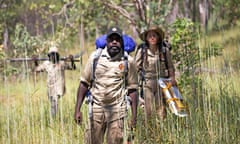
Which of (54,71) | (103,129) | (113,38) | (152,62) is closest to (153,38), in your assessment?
(152,62)

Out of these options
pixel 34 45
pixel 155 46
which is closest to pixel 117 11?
pixel 34 45

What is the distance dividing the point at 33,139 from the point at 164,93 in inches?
55.8

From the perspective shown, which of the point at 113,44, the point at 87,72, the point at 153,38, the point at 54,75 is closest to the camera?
the point at 113,44

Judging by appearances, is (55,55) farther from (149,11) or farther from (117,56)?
(117,56)

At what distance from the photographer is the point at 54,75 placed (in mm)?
7016

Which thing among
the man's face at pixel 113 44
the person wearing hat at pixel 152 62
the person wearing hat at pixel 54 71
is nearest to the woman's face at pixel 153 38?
the person wearing hat at pixel 152 62

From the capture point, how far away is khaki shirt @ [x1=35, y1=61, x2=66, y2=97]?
6.98 meters

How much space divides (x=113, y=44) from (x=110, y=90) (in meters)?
0.37

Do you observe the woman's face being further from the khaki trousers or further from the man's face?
the khaki trousers

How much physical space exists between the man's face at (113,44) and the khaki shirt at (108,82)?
0.18 ft

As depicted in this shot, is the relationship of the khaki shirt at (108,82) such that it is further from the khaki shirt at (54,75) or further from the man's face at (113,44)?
the khaki shirt at (54,75)

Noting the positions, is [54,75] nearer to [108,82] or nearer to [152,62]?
[152,62]

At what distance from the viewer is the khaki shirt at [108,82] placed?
3.95 metres

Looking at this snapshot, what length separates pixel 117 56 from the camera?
3.95m
